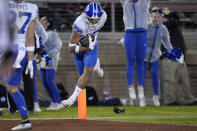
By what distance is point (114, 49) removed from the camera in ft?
41.4

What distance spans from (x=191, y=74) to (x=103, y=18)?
589 cm

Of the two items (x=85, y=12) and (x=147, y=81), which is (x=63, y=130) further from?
(x=147, y=81)

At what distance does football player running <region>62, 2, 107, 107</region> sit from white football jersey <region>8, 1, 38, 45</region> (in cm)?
138

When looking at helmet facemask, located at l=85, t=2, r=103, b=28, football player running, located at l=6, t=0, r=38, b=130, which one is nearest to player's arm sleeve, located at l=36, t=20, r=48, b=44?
helmet facemask, located at l=85, t=2, r=103, b=28

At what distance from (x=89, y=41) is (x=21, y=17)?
1.51 metres

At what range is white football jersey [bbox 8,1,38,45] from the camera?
5.75m

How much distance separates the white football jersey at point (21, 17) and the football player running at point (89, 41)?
1376mm

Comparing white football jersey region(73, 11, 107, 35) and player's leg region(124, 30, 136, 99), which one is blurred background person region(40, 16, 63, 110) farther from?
white football jersey region(73, 11, 107, 35)

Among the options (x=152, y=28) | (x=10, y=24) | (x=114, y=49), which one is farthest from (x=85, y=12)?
(x=114, y=49)

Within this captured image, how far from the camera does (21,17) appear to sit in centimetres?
577

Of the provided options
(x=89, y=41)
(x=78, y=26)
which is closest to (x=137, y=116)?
(x=89, y=41)

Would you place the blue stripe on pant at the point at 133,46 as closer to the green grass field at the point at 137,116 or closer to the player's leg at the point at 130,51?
the player's leg at the point at 130,51

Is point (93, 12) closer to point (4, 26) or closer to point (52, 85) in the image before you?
point (52, 85)

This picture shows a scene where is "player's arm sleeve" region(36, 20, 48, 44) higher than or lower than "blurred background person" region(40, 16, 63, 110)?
higher
